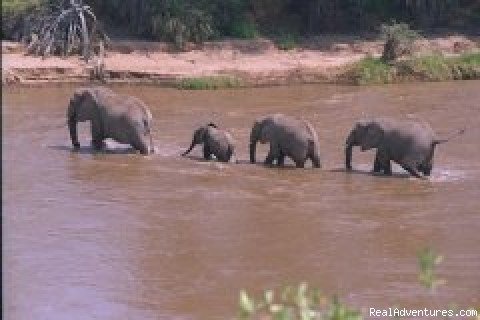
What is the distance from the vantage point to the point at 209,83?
2358 cm

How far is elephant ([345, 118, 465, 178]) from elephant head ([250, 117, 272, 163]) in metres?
1.05

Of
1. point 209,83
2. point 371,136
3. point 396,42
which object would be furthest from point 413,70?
point 371,136

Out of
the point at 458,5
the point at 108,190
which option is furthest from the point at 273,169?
the point at 458,5

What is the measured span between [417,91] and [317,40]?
15.2ft

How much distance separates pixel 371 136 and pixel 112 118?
3.52m

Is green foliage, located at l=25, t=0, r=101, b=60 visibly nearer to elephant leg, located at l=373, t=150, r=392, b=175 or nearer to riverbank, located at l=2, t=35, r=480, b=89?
riverbank, located at l=2, t=35, r=480, b=89

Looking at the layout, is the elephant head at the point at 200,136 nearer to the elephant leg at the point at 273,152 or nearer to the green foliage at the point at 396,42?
the elephant leg at the point at 273,152

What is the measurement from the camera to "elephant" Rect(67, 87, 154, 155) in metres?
16.4

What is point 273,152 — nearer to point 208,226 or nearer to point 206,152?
point 206,152

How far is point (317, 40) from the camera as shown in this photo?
90.8 feet

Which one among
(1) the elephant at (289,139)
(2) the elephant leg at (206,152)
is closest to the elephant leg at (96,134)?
(2) the elephant leg at (206,152)

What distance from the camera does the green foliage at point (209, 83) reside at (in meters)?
23.5

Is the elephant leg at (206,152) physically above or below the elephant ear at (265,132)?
below

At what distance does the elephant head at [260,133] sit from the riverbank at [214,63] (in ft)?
24.3
